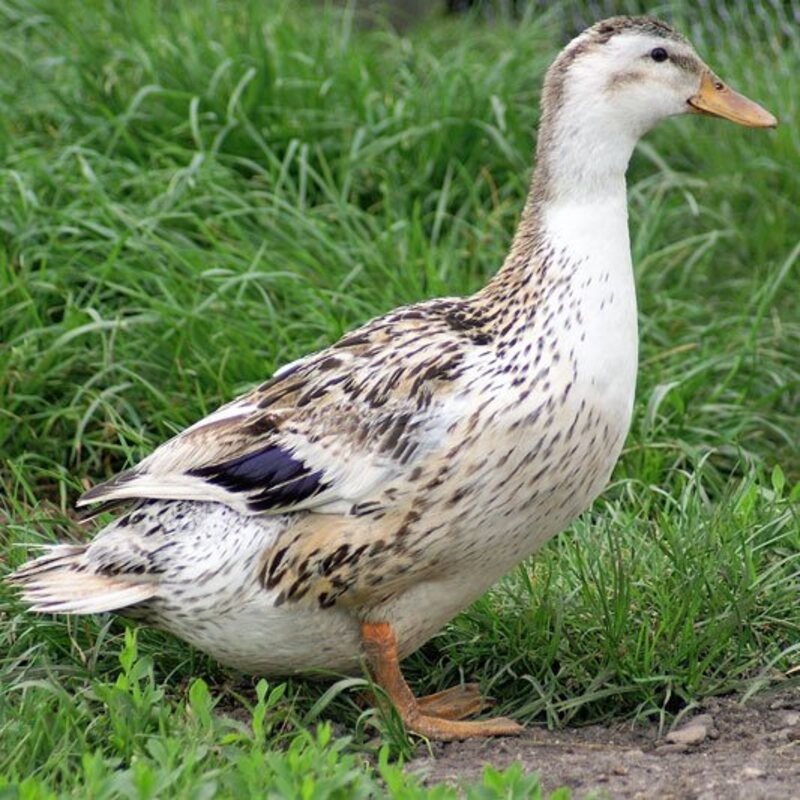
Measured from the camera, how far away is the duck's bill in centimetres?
439

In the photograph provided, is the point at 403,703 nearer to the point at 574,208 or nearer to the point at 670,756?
the point at 670,756

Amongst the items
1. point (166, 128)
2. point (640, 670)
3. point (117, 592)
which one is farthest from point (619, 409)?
point (166, 128)

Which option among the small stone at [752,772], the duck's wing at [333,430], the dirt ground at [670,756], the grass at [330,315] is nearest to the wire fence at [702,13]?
the grass at [330,315]

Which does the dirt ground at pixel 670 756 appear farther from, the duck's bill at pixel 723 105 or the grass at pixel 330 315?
the duck's bill at pixel 723 105

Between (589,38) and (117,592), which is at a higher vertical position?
(589,38)

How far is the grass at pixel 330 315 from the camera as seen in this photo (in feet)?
13.4

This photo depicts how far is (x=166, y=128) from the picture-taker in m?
6.50

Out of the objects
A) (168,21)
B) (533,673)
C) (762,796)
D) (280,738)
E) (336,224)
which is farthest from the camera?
(168,21)

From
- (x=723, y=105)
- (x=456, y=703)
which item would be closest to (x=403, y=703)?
(x=456, y=703)

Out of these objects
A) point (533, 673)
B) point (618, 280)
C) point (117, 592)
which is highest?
point (618, 280)

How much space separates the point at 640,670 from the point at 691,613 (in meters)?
0.18

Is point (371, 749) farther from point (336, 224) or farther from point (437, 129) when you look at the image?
point (437, 129)

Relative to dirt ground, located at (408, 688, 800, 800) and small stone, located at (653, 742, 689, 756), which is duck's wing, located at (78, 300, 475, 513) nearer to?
dirt ground, located at (408, 688, 800, 800)

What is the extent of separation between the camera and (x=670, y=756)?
399 centimetres
